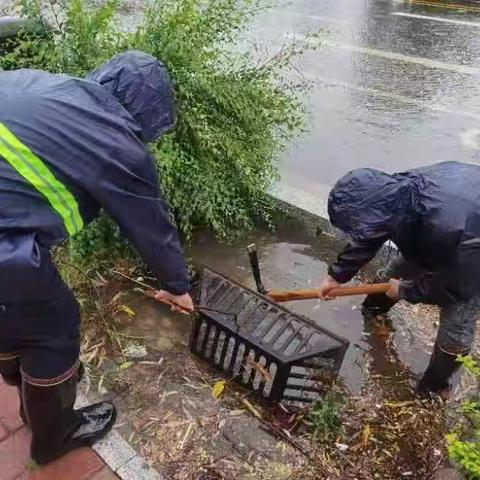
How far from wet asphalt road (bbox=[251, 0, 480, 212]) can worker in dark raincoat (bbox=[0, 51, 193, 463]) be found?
2.44 meters

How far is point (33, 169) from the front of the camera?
177cm

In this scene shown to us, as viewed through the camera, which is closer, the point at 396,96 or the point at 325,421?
the point at 325,421

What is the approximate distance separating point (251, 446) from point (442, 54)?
8.07m

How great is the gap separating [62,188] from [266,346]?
1.40m

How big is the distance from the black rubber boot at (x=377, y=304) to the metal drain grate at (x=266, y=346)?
710mm

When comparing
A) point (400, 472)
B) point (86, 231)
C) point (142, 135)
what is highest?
point (142, 135)

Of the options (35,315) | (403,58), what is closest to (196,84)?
(35,315)

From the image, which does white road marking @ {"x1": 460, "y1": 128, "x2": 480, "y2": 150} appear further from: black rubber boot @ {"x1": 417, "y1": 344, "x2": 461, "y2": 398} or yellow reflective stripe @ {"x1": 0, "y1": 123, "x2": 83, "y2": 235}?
yellow reflective stripe @ {"x1": 0, "y1": 123, "x2": 83, "y2": 235}

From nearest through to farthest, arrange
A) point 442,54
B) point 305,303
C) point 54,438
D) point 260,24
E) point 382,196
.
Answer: point 54,438 < point 382,196 < point 305,303 < point 442,54 < point 260,24

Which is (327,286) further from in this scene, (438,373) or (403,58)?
(403,58)

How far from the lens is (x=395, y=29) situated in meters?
10.2

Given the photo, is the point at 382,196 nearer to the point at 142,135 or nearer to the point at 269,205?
the point at 142,135

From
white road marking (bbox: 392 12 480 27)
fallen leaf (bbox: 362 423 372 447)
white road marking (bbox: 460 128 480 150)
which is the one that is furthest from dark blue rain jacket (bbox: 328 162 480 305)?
white road marking (bbox: 392 12 480 27)

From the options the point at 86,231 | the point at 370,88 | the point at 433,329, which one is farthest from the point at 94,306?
the point at 370,88
